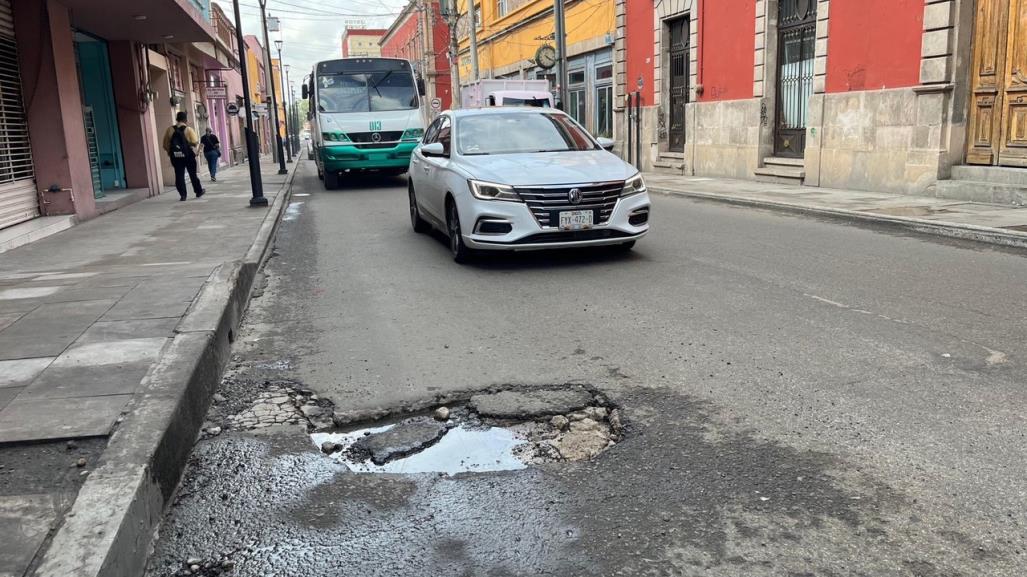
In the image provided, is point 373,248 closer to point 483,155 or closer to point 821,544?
point 483,155

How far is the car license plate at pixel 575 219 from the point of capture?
25.1 ft

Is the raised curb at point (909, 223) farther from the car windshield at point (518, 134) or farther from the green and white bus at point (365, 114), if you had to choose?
the green and white bus at point (365, 114)

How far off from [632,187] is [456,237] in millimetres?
1889

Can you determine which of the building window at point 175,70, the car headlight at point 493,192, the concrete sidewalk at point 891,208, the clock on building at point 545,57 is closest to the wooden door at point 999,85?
the concrete sidewalk at point 891,208

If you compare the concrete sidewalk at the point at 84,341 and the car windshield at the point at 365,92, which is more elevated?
the car windshield at the point at 365,92

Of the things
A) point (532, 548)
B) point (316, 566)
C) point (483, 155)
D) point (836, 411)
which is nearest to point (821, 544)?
point (532, 548)

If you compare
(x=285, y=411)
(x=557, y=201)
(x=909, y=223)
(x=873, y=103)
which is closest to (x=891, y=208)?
(x=909, y=223)

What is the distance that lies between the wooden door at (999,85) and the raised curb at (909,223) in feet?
9.39

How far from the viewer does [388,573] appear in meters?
2.71

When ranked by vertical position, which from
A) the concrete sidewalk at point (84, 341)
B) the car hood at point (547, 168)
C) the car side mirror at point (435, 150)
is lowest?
the concrete sidewalk at point (84, 341)

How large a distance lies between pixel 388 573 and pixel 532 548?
51cm

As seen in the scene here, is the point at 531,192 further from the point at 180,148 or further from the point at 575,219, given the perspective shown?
the point at 180,148

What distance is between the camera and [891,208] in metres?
11.7

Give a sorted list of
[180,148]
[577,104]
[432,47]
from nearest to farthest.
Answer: [180,148]
[577,104]
[432,47]
